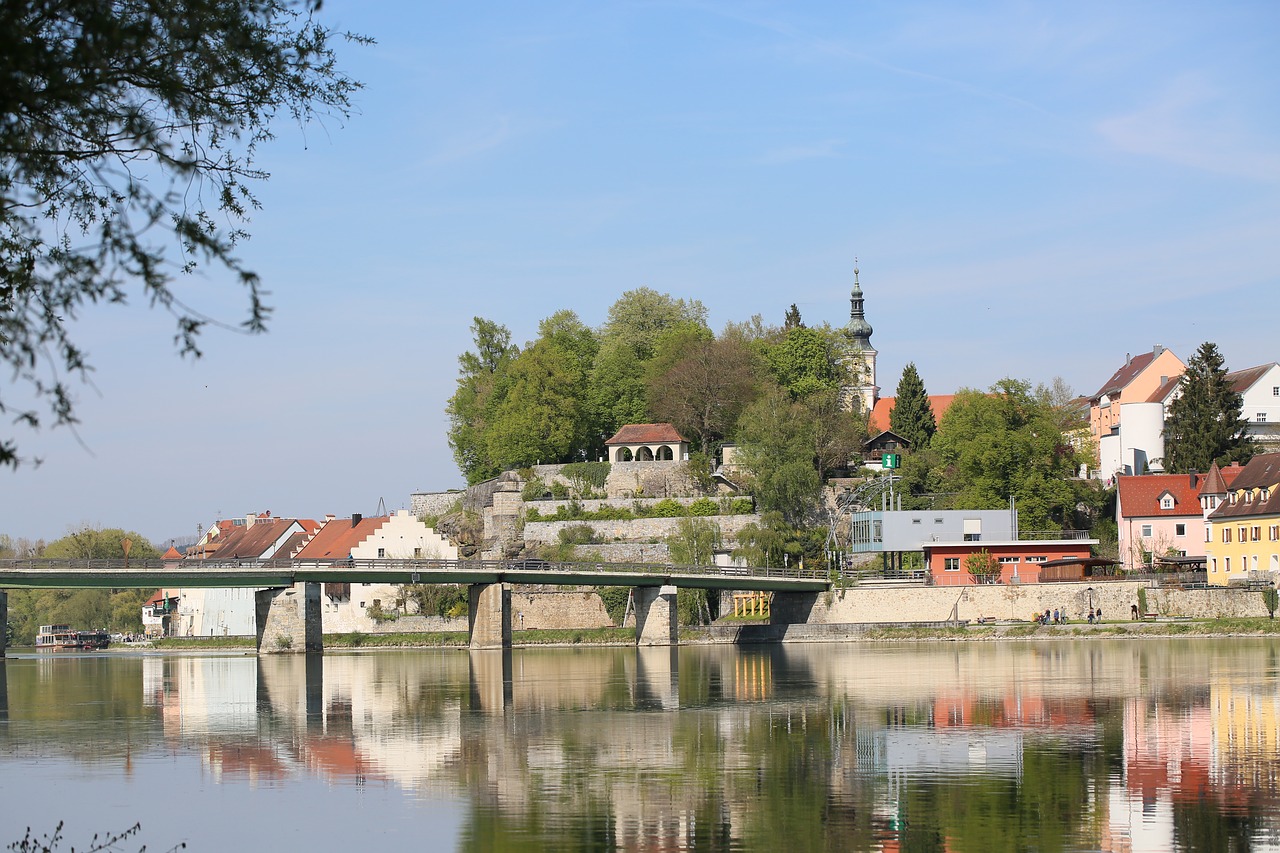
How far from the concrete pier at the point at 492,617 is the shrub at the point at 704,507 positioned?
52.1 feet

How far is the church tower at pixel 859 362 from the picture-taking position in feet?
337

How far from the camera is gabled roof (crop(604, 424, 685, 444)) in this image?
91.1 m

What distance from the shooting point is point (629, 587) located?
78.8 meters

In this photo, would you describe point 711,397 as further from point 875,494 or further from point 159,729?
point 159,729

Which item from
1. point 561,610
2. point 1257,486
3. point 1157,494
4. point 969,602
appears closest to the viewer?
point 969,602

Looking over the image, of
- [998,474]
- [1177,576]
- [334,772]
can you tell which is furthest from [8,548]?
[334,772]

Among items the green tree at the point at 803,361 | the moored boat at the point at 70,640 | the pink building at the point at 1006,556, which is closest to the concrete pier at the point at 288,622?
the pink building at the point at 1006,556

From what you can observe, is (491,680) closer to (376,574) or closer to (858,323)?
(376,574)

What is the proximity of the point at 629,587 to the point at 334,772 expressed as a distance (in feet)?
175

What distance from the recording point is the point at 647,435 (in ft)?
300

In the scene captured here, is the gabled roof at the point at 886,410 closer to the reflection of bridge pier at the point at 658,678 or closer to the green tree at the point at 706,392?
the green tree at the point at 706,392

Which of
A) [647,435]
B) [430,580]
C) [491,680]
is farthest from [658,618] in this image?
[491,680]

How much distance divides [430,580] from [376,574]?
3313 millimetres

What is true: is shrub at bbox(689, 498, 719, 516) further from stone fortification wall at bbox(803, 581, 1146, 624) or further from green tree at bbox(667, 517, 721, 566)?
stone fortification wall at bbox(803, 581, 1146, 624)
